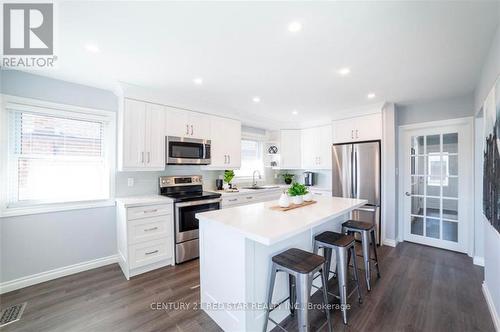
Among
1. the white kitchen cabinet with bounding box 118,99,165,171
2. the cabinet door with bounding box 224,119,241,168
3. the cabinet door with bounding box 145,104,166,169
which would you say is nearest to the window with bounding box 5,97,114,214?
the white kitchen cabinet with bounding box 118,99,165,171

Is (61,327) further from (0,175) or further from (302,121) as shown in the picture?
(302,121)

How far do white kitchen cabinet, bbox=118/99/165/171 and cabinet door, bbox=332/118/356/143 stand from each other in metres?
3.21

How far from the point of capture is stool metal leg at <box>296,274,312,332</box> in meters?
1.47

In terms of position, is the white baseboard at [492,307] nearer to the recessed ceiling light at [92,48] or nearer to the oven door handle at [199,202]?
the oven door handle at [199,202]

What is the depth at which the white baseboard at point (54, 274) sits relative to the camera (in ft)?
7.84

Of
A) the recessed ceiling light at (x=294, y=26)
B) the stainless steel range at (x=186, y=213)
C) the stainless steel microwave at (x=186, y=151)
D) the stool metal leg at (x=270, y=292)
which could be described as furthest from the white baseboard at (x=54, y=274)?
the recessed ceiling light at (x=294, y=26)

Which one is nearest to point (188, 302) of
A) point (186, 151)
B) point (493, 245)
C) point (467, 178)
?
point (186, 151)

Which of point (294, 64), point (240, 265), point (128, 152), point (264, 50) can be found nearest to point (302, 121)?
point (294, 64)

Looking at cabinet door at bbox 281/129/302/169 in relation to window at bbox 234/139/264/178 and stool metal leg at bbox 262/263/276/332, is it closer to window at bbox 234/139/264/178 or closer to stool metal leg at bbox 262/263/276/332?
window at bbox 234/139/264/178

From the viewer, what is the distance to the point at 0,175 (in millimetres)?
2357

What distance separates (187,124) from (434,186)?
170 inches

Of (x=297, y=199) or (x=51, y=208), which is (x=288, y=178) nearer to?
(x=297, y=199)

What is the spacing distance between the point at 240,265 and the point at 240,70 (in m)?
2.03

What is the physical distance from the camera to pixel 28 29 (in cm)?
179
